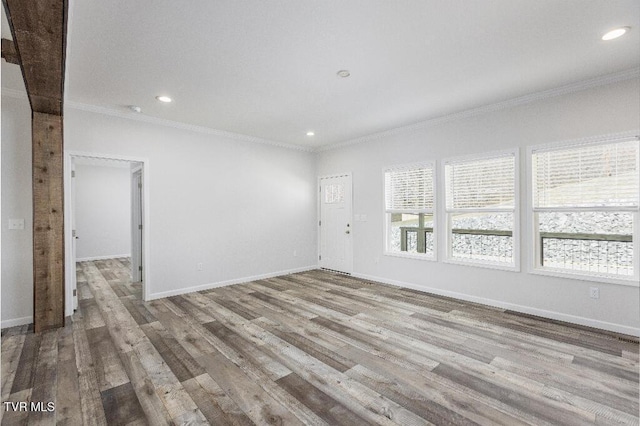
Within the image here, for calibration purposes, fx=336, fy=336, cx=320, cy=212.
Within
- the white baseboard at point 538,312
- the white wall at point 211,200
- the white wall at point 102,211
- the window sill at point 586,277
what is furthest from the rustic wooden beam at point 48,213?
the window sill at point 586,277

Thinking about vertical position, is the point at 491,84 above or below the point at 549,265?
above

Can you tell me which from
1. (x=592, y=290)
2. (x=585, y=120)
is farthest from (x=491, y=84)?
(x=592, y=290)

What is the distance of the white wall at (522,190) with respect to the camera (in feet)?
11.7

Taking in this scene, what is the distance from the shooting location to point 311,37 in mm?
2807

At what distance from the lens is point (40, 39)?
2.18 metres

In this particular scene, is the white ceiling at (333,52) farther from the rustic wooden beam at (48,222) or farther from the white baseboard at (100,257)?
the white baseboard at (100,257)

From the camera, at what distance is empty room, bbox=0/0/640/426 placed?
248 centimetres

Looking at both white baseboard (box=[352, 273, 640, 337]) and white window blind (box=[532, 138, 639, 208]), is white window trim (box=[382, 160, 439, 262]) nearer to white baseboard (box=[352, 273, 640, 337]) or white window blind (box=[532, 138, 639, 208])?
white baseboard (box=[352, 273, 640, 337])

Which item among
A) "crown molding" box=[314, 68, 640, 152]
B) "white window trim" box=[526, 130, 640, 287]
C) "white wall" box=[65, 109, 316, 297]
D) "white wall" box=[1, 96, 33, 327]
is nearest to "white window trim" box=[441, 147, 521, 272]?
"white window trim" box=[526, 130, 640, 287]

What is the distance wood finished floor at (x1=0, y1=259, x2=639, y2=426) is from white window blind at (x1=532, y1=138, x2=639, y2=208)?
4.62ft

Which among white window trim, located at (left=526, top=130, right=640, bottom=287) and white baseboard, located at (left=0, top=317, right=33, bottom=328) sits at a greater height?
white window trim, located at (left=526, top=130, right=640, bottom=287)

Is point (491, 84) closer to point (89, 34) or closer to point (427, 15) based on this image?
point (427, 15)

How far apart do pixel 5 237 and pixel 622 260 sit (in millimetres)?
6928

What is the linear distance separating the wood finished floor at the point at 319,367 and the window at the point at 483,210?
0.80 metres
